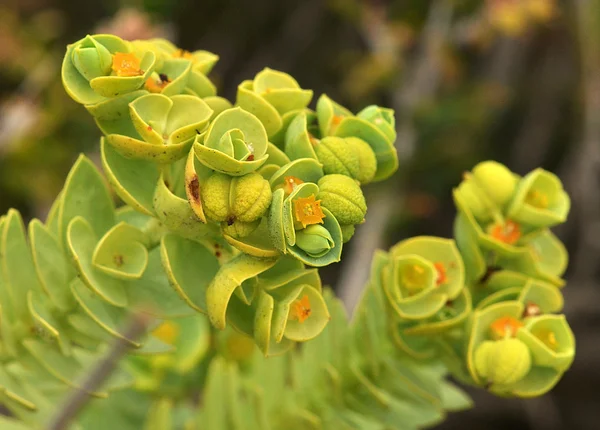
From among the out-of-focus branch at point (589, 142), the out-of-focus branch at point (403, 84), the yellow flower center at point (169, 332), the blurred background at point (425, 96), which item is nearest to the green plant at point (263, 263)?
the yellow flower center at point (169, 332)

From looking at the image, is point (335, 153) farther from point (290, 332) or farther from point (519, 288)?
point (519, 288)

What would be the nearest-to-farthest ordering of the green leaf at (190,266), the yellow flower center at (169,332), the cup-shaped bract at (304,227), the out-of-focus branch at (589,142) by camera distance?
the cup-shaped bract at (304,227) < the green leaf at (190,266) < the yellow flower center at (169,332) < the out-of-focus branch at (589,142)

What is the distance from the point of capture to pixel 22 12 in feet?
7.90

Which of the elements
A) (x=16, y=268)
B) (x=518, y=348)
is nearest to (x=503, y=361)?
(x=518, y=348)

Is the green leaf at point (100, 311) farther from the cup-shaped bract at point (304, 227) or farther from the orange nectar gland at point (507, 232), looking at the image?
the orange nectar gland at point (507, 232)

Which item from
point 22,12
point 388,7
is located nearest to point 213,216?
point 388,7

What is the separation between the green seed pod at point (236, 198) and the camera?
577mm

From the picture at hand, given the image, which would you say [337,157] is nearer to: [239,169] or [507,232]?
[239,169]

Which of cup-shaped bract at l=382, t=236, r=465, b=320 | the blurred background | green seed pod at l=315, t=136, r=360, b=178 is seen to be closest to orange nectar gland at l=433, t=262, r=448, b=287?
cup-shaped bract at l=382, t=236, r=465, b=320

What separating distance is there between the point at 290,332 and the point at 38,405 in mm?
394

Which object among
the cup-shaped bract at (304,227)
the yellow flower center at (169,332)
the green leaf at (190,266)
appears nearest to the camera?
the cup-shaped bract at (304,227)

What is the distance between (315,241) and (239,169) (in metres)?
0.09

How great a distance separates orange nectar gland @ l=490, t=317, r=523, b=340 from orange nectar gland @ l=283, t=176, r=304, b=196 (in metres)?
0.31

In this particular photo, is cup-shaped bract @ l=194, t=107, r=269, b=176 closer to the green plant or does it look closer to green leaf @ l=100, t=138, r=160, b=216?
the green plant
